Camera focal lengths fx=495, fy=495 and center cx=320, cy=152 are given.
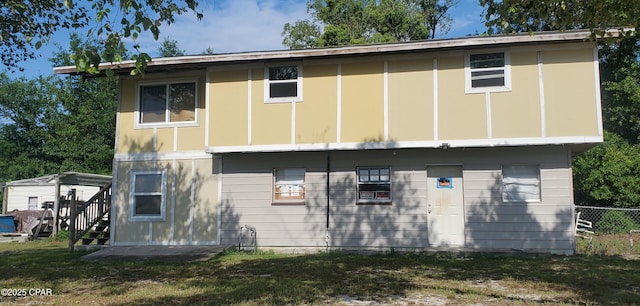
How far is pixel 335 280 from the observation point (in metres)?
8.34

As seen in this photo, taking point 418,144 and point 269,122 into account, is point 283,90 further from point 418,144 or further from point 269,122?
point 418,144

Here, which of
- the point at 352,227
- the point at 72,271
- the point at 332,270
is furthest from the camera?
the point at 352,227

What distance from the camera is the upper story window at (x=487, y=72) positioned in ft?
37.8

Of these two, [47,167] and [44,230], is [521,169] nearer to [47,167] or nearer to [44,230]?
[44,230]

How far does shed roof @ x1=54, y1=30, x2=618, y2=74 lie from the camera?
436 inches

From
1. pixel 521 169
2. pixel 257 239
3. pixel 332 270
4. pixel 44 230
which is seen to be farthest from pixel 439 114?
pixel 44 230

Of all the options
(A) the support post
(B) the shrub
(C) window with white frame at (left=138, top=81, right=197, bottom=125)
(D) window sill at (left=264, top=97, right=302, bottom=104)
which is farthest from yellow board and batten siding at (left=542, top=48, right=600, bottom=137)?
(A) the support post

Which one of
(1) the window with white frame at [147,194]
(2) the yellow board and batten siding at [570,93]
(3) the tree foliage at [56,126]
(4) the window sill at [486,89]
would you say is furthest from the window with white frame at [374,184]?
(3) the tree foliage at [56,126]

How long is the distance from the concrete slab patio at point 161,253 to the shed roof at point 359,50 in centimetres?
449

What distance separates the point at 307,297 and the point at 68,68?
9.78 m

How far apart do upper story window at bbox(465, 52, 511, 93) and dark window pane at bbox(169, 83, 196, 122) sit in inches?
287

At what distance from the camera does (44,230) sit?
20.9 meters

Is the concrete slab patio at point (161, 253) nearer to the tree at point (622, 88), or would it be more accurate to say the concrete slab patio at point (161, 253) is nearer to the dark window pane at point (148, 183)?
the dark window pane at point (148, 183)

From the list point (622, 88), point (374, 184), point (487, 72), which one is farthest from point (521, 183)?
point (622, 88)
